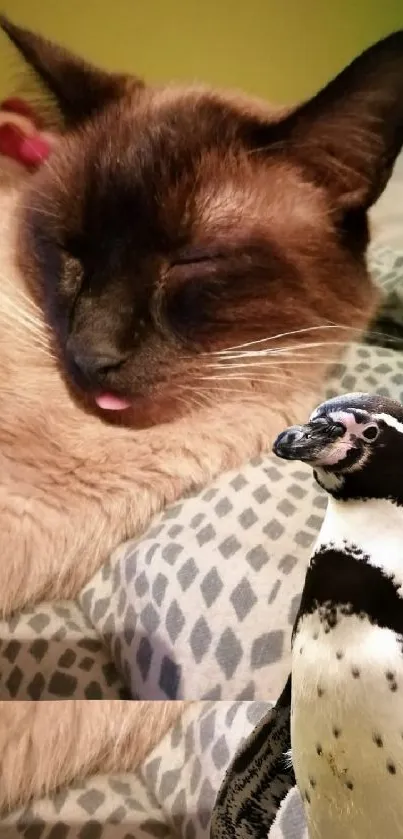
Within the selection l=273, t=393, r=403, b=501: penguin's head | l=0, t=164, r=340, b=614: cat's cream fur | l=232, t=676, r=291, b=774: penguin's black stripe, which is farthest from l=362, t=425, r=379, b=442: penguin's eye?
l=0, t=164, r=340, b=614: cat's cream fur

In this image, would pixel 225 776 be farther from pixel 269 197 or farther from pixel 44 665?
pixel 269 197

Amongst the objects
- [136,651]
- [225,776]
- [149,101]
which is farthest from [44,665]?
[149,101]

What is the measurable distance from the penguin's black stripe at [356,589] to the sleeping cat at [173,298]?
0.87ft

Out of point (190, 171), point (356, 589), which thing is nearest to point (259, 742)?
point (356, 589)

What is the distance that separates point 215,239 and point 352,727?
399 millimetres

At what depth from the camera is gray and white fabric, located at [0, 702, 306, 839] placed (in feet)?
1.57

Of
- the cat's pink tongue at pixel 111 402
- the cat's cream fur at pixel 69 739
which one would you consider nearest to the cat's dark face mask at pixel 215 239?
the cat's pink tongue at pixel 111 402

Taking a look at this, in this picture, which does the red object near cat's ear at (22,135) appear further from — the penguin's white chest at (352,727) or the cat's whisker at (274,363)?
the penguin's white chest at (352,727)

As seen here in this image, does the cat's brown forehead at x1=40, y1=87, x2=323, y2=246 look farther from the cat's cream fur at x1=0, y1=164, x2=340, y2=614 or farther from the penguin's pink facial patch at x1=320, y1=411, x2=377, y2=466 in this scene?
the penguin's pink facial patch at x1=320, y1=411, x2=377, y2=466

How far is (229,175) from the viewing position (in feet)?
2.03

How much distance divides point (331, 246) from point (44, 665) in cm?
41

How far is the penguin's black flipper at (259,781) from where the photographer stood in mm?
383

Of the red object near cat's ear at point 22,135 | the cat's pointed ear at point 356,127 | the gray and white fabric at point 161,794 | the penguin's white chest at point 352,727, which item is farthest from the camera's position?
the red object near cat's ear at point 22,135

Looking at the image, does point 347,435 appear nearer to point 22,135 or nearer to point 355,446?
point 355,446
